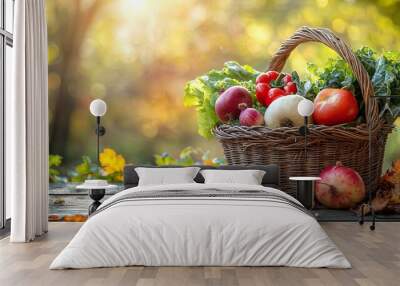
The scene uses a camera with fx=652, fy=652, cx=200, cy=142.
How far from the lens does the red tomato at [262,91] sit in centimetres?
578

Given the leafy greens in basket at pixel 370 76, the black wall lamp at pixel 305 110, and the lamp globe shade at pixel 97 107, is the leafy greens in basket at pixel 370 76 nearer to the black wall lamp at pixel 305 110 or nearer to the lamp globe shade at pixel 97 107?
the black wall lamp at pixel 305 110

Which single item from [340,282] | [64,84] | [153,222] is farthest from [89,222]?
[64,84]

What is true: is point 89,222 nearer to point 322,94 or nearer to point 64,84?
point 322,94

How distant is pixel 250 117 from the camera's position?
5594 millimetres

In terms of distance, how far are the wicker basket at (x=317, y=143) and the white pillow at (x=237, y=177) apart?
1.03ft

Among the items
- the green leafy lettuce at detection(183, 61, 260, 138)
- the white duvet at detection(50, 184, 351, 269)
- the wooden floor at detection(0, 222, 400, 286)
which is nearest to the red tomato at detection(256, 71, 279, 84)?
the green leafy lettuce at detection(183, 61, 260, 138)

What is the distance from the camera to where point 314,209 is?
589cm

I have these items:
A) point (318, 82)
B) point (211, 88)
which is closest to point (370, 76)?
point (318, 82)

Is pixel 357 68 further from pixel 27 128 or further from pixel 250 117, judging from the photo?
pixel 27 128

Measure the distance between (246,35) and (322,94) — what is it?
1.67 meters

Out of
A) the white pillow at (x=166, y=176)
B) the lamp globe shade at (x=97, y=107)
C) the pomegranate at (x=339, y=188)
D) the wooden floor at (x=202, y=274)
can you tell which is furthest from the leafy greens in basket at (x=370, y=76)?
the lamp globe shade at (x=97, y=107)

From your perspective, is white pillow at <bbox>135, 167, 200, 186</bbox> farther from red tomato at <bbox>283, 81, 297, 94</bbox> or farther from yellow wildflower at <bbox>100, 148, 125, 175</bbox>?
yellow wildflower at <bbox>100, 148, 125, 175</bbox>

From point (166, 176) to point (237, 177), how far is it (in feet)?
1.98

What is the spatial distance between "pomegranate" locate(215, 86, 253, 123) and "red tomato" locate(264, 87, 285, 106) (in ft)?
0.49
